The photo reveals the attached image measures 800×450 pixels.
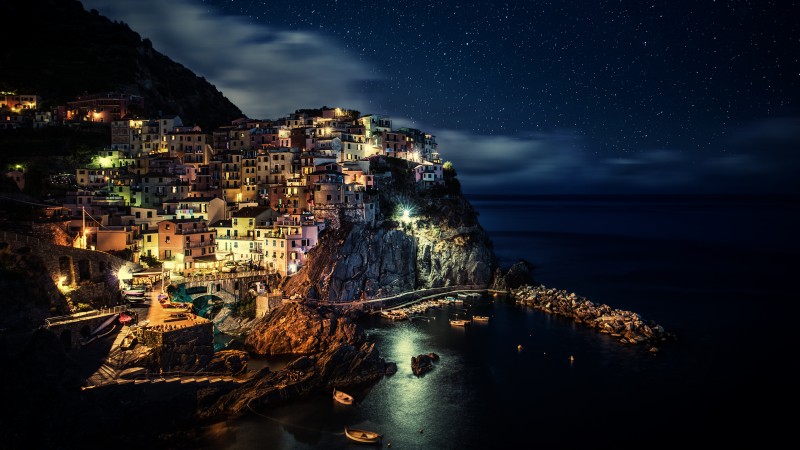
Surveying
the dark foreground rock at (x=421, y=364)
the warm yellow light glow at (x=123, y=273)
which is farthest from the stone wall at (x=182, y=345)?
the dark foreground rock at (x=421, y=364)

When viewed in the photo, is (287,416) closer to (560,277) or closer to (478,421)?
(478,421)

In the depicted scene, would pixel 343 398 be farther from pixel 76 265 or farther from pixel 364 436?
pixel 76 265

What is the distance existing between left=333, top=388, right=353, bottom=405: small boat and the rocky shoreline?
2213cm

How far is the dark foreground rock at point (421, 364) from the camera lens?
33.6 metres

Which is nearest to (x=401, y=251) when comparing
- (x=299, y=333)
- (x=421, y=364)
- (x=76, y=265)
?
(x=299, y=333)

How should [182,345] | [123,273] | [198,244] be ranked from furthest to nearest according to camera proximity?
[198,244], [123,273], [182,345]

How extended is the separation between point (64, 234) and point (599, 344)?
131ft

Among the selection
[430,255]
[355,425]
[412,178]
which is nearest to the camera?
[355,425]

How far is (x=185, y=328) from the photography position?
97.6 ft

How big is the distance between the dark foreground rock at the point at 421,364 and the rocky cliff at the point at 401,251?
38.9 feet

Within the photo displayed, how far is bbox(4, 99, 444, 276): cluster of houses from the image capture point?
4297 cm

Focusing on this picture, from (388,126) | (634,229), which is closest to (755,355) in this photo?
(388,126)

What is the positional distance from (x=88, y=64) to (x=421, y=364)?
74344 millimetres

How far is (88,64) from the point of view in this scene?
80.2m
